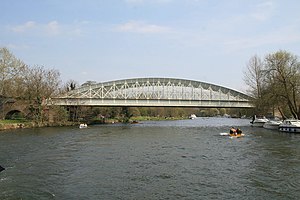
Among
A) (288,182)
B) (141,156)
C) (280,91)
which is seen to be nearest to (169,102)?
(280,91)

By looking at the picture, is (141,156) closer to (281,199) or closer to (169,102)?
(281,199)

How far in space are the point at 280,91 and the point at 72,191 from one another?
5374cm

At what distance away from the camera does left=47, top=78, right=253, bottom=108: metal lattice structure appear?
3398 inches

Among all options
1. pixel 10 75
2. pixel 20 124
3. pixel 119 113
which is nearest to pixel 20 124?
pixel 20 124

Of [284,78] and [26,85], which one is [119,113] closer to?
[26,85]

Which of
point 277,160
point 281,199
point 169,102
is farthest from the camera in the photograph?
Answer: point 169,102

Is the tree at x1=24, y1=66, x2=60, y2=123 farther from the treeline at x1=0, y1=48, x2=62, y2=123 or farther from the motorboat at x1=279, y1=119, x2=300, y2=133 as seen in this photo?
the motorboat at x1=279, y1=119, x2=300, y2=133

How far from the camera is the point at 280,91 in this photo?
2371 inches

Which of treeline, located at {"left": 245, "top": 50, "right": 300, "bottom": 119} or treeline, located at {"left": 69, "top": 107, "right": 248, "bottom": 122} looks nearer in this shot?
treeline, located at {"left": 245, "top": 50, "right": 300, "bottom": 119}

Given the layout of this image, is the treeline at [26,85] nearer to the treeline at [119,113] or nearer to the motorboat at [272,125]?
the treeline at [119,113]

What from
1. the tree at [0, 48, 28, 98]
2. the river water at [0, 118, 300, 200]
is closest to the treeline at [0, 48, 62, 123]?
the tree at [0, 48, 28, 98]

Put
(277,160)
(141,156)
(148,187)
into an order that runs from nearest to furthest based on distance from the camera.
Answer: (148,187) < (277,160) < (141,156)

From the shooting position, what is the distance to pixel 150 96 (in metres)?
90.9

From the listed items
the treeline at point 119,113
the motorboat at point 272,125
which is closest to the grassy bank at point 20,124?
the treeline at point 119,113
